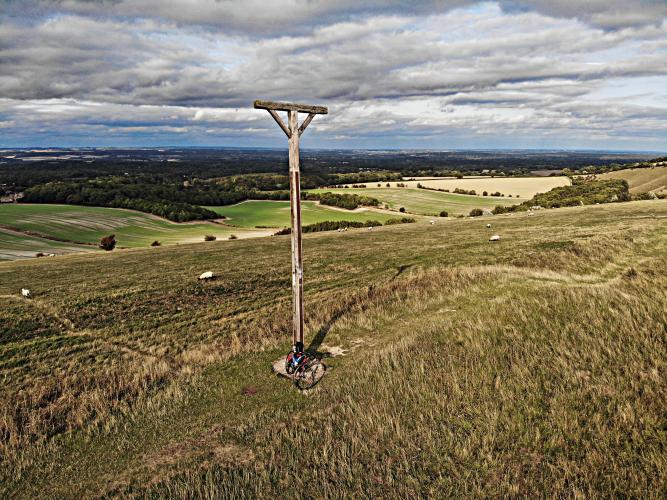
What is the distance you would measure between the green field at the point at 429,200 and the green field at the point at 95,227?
133ft

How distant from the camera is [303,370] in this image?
952 cm

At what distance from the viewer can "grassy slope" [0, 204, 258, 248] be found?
7650 cm

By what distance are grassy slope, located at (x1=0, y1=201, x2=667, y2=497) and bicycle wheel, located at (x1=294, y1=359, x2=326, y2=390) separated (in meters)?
0.28

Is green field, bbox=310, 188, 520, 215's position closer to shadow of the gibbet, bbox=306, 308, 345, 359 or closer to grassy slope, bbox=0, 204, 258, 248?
grassy slope, bbox=0, 204, 258, 248

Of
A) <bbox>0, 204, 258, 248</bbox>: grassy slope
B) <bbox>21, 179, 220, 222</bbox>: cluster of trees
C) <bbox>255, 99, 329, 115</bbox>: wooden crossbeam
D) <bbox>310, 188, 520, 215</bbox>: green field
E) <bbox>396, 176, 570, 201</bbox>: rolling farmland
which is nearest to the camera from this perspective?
<bbox>255, 99, 329, 115</bbox>: wooden crossbeam

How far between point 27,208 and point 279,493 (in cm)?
11710

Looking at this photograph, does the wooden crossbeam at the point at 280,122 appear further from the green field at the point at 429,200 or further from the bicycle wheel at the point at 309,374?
the green field at the point at 429,200

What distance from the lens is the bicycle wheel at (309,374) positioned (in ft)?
29.9

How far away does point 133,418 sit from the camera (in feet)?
26.1

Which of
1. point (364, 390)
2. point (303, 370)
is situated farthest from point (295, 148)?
point (364, 390)

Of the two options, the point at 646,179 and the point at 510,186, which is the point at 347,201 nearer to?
the point at 510,186

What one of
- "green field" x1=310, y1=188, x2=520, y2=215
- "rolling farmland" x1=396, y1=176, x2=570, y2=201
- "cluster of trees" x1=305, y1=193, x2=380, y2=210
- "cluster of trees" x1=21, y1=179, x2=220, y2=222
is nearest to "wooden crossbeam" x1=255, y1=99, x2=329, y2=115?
"green field" x1=310, y1=188, x2=520, y2=215

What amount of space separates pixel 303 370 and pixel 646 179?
109603 mm

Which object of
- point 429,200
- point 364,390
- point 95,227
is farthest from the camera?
point 429,200
